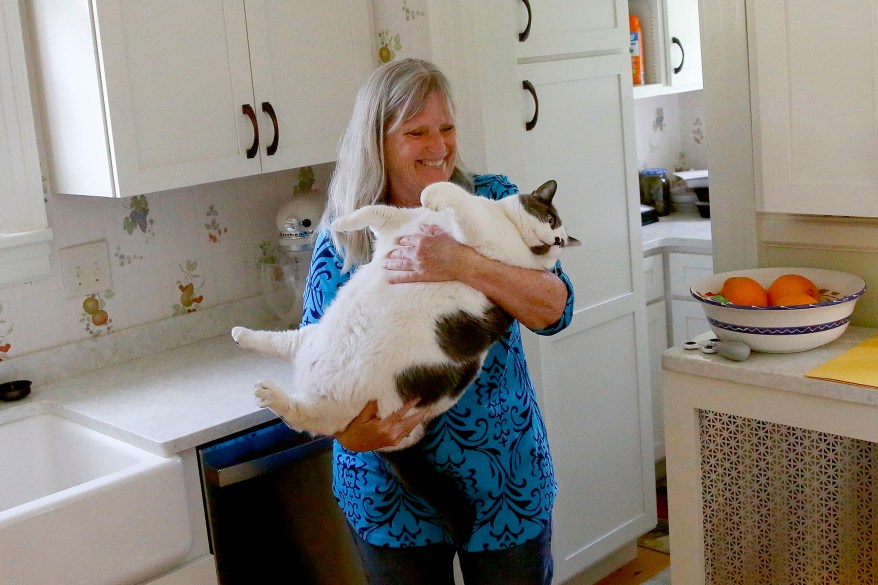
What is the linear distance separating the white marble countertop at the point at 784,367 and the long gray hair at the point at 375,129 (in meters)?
0.59

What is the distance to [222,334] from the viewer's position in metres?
2.60

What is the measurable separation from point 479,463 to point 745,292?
0.67 metres

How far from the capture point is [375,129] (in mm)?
1652

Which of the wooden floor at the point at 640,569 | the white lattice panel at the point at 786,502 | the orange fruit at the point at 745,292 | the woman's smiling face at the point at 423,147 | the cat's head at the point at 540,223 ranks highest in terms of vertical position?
the woman's smiling face at the point at 423,147

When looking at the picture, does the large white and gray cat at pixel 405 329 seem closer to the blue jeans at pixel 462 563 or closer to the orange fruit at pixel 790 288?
the blue jeans at pixel 462 563

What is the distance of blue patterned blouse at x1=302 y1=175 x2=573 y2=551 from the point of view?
1.58m

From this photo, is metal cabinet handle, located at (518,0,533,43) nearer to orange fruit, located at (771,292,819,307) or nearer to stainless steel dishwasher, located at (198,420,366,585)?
orange fruit, located at (771,292,819,307)

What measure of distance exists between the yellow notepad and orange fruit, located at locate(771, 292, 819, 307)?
0.39 feet

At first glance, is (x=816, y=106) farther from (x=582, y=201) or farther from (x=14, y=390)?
(x=14, y=390)

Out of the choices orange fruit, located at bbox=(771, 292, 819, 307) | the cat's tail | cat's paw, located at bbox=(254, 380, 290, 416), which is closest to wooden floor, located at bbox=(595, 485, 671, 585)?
orange fruit, located at bbox=(771, 292, 819, 307)

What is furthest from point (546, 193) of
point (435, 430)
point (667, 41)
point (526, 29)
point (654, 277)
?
point (667, 41)

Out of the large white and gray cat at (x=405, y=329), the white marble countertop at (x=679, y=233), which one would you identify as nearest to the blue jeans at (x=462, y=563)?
the large white and gray cat at (x=405, y=329)

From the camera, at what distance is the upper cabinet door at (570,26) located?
248 cm

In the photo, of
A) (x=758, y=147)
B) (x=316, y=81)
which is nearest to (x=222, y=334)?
(x=316, y=81)
